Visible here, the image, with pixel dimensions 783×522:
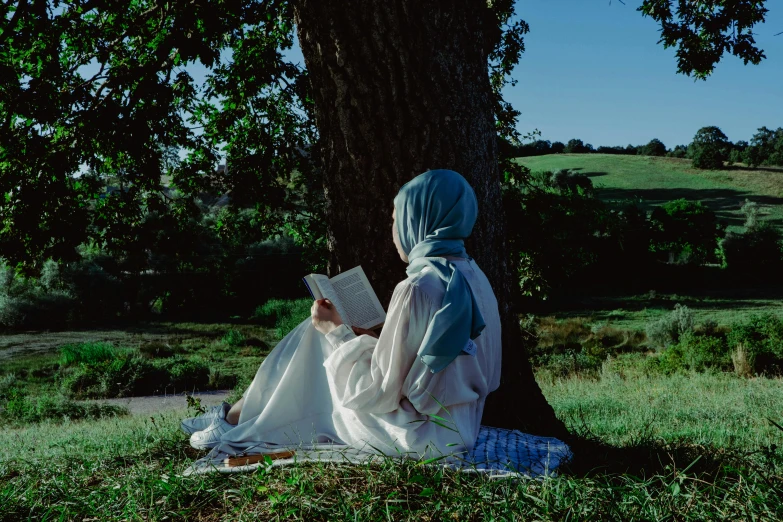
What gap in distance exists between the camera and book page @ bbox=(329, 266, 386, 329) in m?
3.79

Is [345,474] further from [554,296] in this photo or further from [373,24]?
[554,296]

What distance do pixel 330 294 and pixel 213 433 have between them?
1144mm

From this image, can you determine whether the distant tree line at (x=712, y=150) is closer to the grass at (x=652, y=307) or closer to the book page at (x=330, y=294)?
the grass at (x=652, y=307)

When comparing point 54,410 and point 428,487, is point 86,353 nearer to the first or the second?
point 54,410

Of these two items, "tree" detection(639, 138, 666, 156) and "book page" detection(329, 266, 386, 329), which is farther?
"tree" detection(639, 138, 666, 156)

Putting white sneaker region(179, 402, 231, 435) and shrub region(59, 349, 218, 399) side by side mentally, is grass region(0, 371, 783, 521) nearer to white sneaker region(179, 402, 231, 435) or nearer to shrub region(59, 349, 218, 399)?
white sneaker region(179, 402, 231, 435)

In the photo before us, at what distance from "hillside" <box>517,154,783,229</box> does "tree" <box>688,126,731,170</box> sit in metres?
0.70

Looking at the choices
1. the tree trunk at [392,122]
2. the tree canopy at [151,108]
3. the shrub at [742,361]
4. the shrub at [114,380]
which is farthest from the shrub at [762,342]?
the shrub at [114,380]

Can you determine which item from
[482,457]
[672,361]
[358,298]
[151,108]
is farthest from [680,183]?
[482,457]

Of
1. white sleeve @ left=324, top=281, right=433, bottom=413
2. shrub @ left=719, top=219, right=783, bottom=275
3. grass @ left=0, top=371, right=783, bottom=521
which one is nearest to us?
grass @ left=0, top=371, right=783, bottom=521

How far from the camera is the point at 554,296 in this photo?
30.9 meters

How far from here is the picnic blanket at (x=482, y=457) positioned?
10.9 feet

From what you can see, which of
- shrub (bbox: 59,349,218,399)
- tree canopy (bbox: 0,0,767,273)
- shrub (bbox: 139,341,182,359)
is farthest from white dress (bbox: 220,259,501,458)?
shrub (bbox: 139,341,182,359)

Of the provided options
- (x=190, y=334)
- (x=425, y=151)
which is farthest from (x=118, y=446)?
(x=190, y=334)
